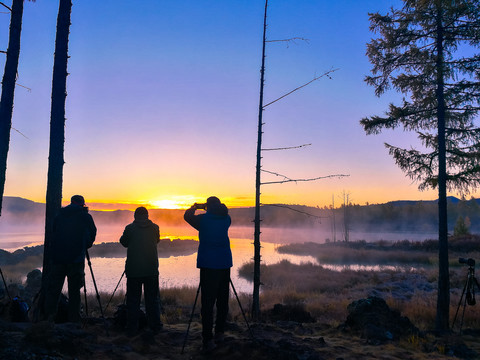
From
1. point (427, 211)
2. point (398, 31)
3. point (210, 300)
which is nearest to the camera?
point (210, 300)

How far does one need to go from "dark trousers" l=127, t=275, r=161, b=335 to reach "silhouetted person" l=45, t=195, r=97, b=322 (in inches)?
38.4

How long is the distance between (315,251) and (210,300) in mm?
45779

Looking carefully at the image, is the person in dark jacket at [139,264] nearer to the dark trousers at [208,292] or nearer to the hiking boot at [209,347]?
the dark trousers at [208,292]

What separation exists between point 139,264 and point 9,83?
6.29m

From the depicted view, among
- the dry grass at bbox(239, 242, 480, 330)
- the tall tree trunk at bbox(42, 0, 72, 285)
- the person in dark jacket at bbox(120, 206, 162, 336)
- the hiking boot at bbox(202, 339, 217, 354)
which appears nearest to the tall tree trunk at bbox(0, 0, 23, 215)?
the tall tree trunk at bbox(42, 0, 72, 285)

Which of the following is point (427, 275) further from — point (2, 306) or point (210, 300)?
point (2, 306)

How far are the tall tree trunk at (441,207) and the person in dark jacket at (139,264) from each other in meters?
8.16

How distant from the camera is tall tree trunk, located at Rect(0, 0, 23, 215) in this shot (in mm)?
8406

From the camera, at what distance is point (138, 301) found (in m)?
6.12

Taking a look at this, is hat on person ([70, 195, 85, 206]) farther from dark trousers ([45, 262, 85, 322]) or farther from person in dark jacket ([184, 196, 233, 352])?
person in dark jacket ([184, 196, 233, 352])

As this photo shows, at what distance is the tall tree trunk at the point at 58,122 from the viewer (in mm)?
7512

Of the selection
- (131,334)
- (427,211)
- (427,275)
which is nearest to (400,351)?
(131,334)

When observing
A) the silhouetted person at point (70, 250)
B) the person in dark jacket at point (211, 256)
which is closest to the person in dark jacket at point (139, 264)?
the silhouetted person at point (70, 250)

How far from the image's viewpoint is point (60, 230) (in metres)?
5.90
